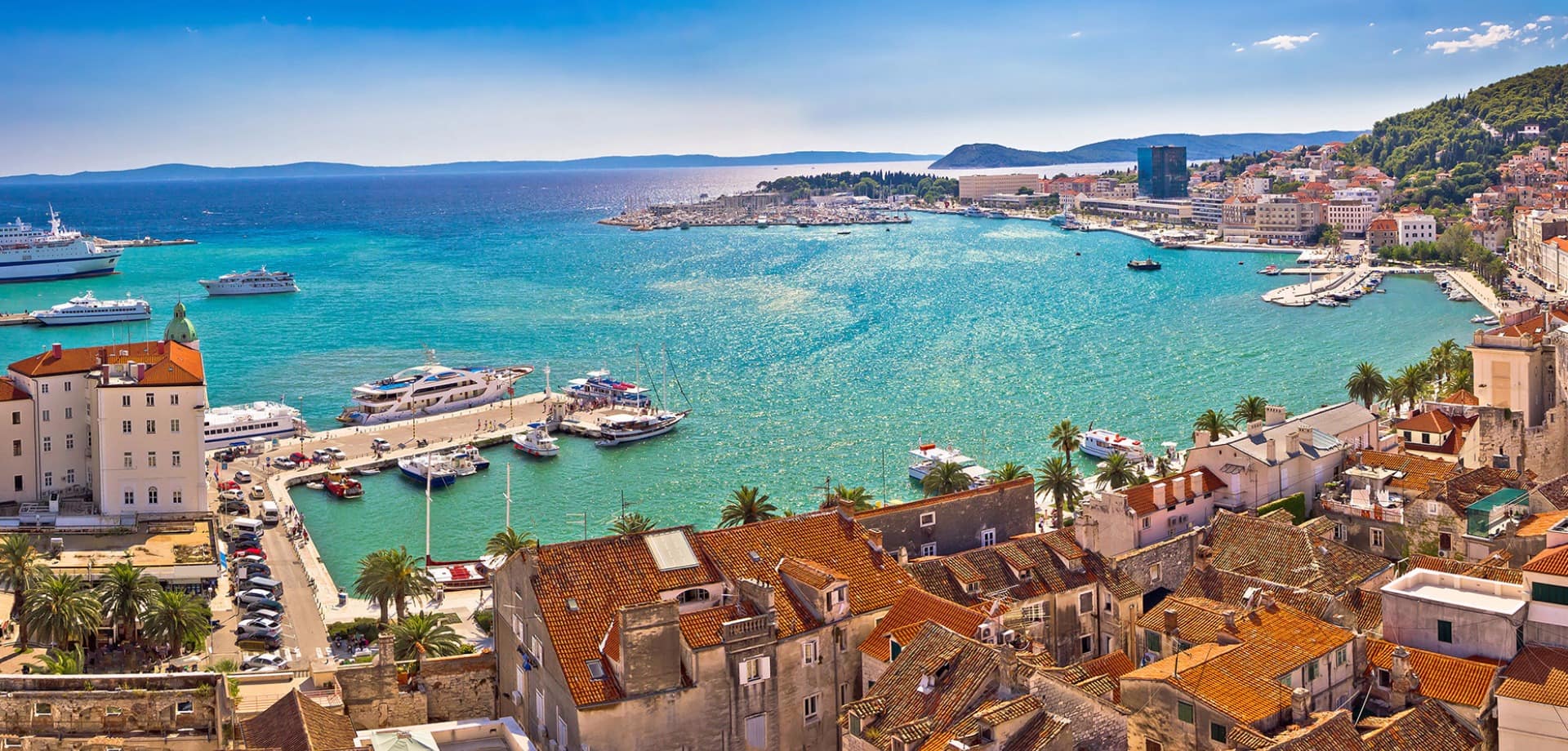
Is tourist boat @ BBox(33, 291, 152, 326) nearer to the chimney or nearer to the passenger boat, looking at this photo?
the passenger boat

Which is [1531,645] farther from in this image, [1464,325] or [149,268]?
[149,268]

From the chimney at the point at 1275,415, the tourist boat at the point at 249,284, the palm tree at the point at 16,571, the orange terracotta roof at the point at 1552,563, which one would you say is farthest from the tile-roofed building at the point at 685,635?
the tourist boat at the point at 249,284

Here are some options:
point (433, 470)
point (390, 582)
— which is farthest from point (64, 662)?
point (433, 470)

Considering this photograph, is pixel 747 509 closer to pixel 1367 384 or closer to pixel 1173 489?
pixel 1173 489

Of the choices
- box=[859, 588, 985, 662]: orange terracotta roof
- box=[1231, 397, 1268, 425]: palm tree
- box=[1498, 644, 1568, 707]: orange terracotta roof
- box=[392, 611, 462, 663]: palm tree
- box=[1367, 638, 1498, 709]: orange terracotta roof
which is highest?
box=[1231, 397, 1268, 425]: palm tree

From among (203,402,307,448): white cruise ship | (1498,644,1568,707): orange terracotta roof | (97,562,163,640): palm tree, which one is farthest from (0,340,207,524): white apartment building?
(1498,644,1568,707): orange terracotta roof

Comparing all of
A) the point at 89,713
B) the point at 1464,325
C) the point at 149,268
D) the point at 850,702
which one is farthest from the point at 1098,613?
the point at 149,268

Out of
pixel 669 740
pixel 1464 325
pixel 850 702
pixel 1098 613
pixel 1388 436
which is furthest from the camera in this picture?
pixel 1464 325
